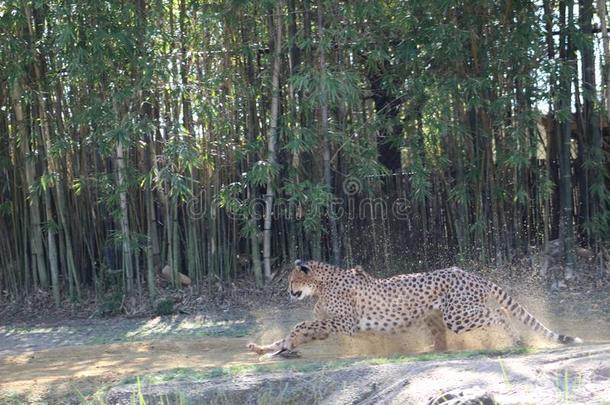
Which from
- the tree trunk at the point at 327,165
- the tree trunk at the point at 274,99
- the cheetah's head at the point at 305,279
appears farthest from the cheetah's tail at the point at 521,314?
the tree trunk at the point at 274,99

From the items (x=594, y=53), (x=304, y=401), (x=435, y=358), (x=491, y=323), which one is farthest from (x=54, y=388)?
(x=594, y=53)

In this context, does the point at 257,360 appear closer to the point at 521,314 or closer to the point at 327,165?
the point at 521,314

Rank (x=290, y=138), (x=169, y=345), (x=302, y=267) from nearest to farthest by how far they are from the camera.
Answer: (x=302, y=267) → (x=169, y=345) → (x=290, y=138)

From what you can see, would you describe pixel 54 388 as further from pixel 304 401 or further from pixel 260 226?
pixel 260 226

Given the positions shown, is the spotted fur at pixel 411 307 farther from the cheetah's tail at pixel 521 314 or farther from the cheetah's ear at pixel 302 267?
the cheetah's ear at pixel 302 267

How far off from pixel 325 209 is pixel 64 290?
10.8 ft

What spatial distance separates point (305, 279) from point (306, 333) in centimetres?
52

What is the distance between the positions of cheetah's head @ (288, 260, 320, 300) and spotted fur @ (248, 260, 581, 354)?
15 cm

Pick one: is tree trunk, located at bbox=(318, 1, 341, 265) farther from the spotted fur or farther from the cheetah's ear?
the spotted fur

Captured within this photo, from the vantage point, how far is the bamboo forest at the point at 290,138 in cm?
909

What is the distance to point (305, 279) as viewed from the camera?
7238 mm

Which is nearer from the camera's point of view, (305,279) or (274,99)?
(305,279)

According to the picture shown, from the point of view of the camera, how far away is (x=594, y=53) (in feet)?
32.3

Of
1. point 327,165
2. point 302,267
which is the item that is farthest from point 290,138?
point 302,267
